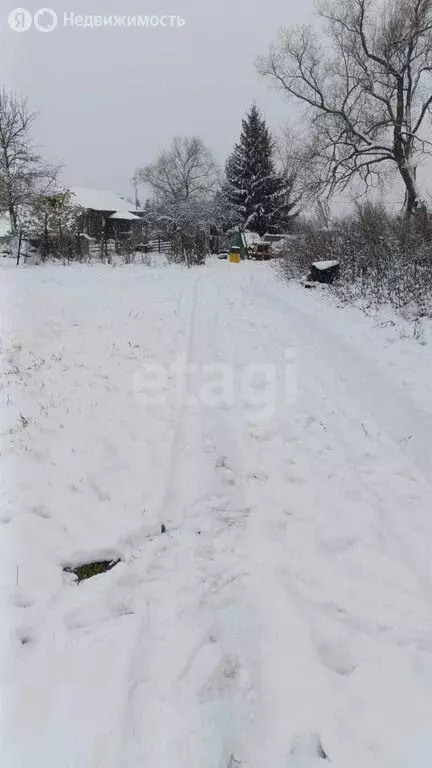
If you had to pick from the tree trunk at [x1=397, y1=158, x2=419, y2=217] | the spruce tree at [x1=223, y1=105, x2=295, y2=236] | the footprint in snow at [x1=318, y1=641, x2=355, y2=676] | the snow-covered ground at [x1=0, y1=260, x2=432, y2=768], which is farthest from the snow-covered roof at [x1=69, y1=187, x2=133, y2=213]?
the footprint in snow at [x1=318, y1=641, x2=355, y2=676]

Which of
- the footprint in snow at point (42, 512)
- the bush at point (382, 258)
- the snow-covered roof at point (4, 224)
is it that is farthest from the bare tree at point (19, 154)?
the footprint in snow at point (42, 512)

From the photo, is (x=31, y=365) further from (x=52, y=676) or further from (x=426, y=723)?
(x=426, y=723)

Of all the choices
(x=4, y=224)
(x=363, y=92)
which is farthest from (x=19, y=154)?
(x=363, y=92)

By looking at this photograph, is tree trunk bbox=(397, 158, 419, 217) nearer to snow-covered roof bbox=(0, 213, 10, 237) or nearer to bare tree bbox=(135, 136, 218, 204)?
snow-covered roof bbox=(0, 213, 10, 237)

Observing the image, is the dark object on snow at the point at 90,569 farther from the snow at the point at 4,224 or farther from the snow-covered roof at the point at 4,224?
the snow at the point at 4,224

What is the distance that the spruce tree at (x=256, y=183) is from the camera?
34.0m

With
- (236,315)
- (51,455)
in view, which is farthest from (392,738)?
(236,315)

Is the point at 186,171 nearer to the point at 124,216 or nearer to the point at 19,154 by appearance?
the point at 124,216

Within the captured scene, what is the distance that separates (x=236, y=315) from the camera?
348 inches

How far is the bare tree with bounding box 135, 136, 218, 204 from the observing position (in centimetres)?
4578

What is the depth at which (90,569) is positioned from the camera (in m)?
2.55

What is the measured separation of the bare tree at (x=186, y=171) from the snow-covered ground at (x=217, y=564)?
4491 centimetres

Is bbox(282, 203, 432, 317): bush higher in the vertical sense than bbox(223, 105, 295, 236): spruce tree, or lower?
lower

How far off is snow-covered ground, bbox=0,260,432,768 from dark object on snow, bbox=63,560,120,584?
57 mm
